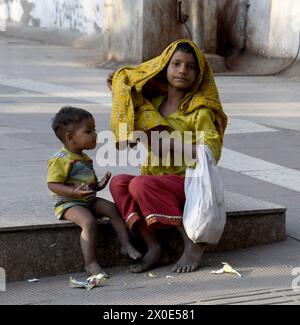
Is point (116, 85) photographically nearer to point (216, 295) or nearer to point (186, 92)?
point (186, 92)

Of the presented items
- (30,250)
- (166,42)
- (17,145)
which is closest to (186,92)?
(30,250)

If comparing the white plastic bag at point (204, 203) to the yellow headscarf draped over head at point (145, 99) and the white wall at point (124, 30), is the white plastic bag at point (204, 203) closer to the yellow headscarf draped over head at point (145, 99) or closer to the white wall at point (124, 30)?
the yellow headscarf draped over head at point (145, 99)

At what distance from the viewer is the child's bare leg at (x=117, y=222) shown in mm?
5336

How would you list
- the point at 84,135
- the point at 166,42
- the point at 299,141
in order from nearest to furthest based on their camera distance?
the point at 84,135, the point at 299,141, the point at 166,42

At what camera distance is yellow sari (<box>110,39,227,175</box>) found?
5488 millimetres

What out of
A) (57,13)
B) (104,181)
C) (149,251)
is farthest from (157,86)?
(57,13)

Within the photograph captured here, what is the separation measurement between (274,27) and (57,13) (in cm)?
602

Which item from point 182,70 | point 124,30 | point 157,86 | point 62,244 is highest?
point 124,30

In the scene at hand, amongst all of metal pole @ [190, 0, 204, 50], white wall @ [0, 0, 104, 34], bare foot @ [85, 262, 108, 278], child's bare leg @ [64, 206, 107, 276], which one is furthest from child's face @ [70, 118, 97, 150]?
white wall @ [0, 0, 104, 34]

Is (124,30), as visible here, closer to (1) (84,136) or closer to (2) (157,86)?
(2) (157,86)

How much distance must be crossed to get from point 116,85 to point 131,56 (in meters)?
10.3

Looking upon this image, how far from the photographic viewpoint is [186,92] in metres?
5.67

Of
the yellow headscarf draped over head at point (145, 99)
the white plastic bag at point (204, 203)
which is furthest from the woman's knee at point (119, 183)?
the white plastic bag at point (204, 203)

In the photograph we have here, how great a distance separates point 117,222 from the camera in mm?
5375
